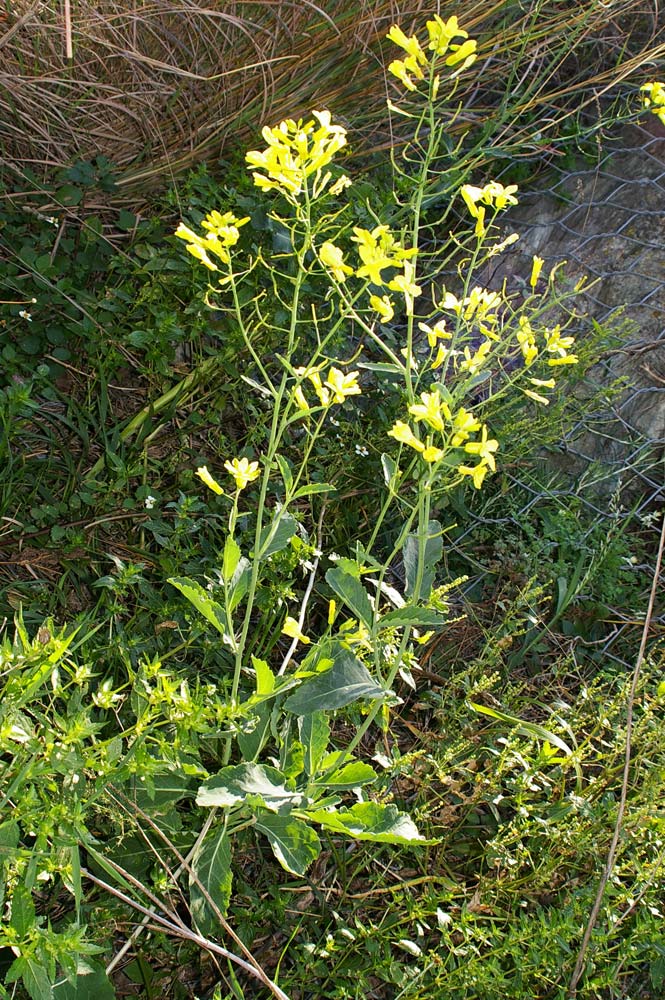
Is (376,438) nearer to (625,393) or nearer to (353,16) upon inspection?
(625,393)

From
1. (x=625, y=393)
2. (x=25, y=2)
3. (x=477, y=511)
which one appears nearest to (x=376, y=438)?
(x=477, y=511)

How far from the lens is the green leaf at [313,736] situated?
Answer: 1.38 metres

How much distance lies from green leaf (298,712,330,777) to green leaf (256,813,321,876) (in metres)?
0.08

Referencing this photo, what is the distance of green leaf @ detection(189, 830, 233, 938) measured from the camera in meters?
1.33

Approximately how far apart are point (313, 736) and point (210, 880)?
264 millimetres

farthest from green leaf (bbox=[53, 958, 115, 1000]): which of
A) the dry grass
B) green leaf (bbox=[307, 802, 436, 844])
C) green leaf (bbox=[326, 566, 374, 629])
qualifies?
the dry grass

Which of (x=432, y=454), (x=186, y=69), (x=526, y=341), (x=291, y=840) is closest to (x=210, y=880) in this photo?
(x=291, y=840)

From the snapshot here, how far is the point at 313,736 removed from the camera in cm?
140

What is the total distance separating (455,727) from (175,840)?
0.74 meters

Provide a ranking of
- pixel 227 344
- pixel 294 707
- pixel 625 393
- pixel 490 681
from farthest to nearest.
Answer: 1. pixel 625 393
2. pixel 227 344
3. pixel 490 681
4. pixel 294 707

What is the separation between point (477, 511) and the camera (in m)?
2.36

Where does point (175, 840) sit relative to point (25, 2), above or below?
below

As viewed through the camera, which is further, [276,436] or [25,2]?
[25,2]

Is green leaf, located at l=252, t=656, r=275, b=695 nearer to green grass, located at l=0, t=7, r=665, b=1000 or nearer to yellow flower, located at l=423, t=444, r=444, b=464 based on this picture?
green grass, located at l=0, t=7, r=665, b=1000
